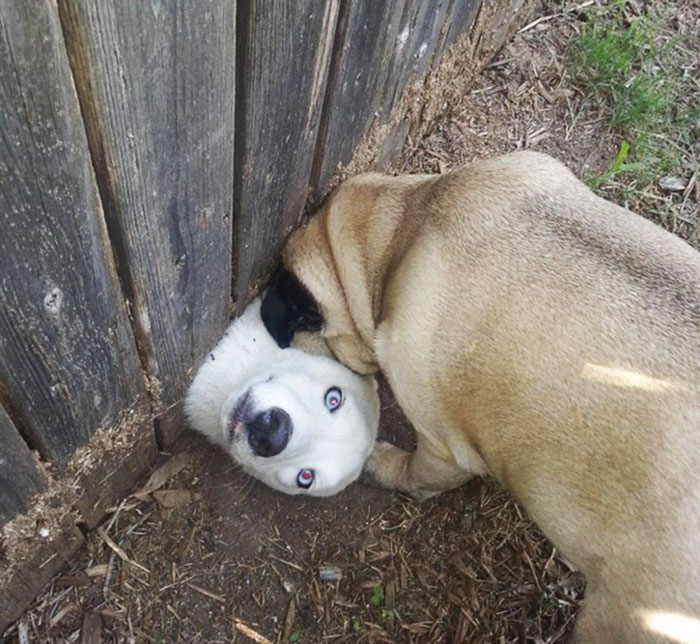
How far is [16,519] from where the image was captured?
206 cm

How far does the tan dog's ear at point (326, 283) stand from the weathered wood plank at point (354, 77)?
0.16 metres

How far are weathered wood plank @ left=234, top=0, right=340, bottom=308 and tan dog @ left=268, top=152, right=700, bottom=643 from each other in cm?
27

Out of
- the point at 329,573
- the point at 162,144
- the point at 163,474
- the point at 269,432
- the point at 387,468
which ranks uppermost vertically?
the point at 162,144

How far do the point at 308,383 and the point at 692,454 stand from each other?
1.34 m

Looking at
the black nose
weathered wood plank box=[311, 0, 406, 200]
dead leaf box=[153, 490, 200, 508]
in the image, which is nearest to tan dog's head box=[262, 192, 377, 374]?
weathered wood plank box=[311, 0, 406, 200]

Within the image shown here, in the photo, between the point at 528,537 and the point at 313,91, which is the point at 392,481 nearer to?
the point at 528,537

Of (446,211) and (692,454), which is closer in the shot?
(692,454)

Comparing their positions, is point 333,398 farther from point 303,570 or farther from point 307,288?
point 303,570

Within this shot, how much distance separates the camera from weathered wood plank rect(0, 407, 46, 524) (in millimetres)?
1768

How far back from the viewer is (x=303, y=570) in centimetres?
269

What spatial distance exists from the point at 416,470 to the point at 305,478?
42 centimetres

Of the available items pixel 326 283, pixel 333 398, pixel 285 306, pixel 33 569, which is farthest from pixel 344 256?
pixel 33 569

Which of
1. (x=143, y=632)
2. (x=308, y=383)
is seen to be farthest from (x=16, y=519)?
(x=308, y=383)

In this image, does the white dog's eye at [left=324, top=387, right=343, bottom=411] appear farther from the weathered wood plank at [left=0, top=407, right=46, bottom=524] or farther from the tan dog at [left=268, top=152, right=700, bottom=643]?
the weathered wood plank at [left=0, top=407, right=46, bottom=524]
